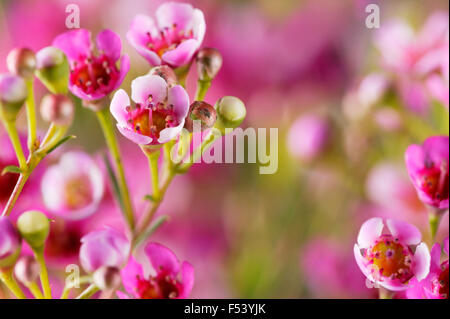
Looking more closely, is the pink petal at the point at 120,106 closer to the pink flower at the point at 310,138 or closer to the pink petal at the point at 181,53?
the pink petal at the point at 181,53

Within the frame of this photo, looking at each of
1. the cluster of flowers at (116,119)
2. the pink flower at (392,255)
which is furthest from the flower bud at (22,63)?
the pink flower at (392,255)

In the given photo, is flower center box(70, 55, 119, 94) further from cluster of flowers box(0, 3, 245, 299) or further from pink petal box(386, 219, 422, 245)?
pink petal box(386, 219, 422, 245)

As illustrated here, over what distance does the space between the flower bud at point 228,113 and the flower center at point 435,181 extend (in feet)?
0.32

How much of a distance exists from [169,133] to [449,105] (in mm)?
186

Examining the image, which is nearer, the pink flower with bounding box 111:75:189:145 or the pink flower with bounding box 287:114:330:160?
the pink flower with bounding box 111:75:189:145

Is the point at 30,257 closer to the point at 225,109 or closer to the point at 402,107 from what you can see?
the point at 225,109

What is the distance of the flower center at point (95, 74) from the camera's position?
0.28m

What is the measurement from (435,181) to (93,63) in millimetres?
174

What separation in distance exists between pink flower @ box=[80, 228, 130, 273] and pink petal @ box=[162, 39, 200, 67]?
0.26 feet

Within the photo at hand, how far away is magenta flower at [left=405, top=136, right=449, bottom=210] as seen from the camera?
306 mm

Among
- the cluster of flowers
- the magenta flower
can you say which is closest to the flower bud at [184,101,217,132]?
the cluster of flowers

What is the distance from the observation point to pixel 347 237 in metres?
0.38

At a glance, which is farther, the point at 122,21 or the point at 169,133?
the point at 122,21
